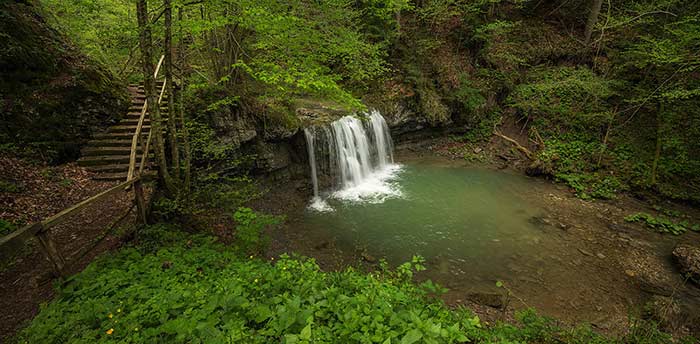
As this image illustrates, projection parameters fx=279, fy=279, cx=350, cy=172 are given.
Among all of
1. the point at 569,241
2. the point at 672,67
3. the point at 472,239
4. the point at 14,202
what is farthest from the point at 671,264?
the point at 14,202

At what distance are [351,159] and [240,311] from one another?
368 inches

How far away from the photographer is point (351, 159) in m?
12.0

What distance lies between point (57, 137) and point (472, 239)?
37.3 feet

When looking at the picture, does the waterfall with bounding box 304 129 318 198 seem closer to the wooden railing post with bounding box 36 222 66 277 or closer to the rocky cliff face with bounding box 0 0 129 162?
the rocky cliff face with bounding box 0 0 129 162

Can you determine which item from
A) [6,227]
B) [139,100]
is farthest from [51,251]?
[139,100]

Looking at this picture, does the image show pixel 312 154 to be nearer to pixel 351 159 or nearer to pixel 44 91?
pixel 351 159

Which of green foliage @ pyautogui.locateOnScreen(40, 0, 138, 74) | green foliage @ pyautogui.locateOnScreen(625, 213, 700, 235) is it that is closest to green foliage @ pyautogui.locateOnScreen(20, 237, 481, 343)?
green foliage @ pyautogui.locateOnScreen(40, 0, 138, 74)

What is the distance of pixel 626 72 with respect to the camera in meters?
12.2

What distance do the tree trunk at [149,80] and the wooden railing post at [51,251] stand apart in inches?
95.0

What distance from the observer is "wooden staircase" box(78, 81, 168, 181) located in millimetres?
7113

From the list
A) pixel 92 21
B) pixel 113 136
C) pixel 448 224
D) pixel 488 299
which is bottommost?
pixel 488 299

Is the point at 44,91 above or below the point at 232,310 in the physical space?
above

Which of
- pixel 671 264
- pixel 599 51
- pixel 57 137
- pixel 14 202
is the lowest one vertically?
pixel 671 264

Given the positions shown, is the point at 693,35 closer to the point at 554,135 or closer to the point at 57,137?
the point at 554,135
